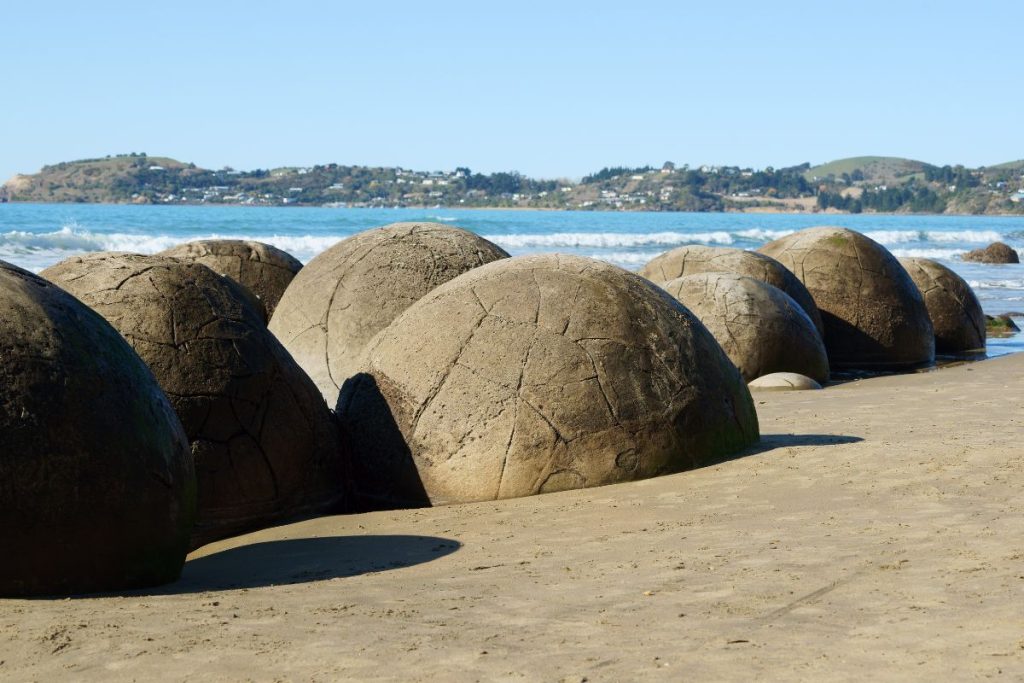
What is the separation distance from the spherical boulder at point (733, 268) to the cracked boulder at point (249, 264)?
14.9 feet

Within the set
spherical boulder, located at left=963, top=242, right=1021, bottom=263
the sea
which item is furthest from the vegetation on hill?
spherical boulder, located at left=963, top=242, right=1021, bottom=263

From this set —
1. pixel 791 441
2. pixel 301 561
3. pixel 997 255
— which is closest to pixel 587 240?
pixel 997 255

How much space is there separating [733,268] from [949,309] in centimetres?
496

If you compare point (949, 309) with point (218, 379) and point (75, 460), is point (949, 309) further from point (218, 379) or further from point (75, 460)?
point (75, 460)

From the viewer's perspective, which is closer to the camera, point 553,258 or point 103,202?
point 553,258

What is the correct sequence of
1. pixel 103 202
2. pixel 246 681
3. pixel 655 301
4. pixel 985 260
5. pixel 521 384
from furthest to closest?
pixel 103 202, pixel 985 260, pixel 655 301, pixel 521 384, pixel 246 681

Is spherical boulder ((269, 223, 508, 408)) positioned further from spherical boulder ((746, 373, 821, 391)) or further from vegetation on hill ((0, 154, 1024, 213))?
vegetation on hill ((0, 154, 1024, 213))

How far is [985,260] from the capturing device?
46125 millimetres

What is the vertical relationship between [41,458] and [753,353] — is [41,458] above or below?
above

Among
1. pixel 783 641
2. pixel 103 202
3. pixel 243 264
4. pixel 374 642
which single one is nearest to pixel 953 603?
pixel 783 641

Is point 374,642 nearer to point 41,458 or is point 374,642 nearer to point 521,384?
point 41,458

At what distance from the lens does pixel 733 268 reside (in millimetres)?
15883

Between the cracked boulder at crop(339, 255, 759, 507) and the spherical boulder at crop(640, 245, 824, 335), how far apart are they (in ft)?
25.1

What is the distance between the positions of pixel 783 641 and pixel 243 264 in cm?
1080
